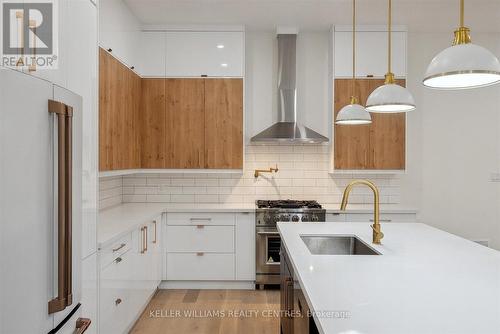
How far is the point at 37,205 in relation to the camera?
130 centimetres

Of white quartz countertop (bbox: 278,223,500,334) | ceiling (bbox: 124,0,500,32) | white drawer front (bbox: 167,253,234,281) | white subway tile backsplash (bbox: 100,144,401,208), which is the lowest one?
white drawer front (bbox: 167,253,234,281)

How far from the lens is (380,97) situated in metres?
1.92

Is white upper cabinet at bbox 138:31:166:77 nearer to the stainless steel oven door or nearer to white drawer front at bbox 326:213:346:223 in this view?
the stainless steel oven door

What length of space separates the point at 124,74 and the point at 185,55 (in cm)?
85

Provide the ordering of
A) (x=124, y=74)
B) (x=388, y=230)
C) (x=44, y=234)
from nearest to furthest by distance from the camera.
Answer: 1. (x=44, y=234)
2. (x=388, y=230)
3. (x=124, y=74)

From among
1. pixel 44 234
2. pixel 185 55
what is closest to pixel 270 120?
pixel 185 55

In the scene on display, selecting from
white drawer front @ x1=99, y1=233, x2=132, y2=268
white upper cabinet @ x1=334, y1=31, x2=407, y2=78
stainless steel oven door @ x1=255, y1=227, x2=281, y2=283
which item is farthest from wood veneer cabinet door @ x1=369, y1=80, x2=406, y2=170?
white drawer front @ x1=99, y1=233, x2=132, y2=268

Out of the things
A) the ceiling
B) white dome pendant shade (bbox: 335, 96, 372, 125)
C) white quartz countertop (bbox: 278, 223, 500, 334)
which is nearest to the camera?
white quartz countertop (bbox: 278, 223, 500, 334)

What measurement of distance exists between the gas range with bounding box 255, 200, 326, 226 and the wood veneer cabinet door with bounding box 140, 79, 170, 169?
124cm

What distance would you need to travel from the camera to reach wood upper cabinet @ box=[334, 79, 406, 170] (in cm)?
410

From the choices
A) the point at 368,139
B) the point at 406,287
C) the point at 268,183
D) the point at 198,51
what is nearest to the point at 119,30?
the point at 198,51

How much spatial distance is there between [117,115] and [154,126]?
783 mm

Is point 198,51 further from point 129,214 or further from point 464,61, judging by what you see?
point 464,61

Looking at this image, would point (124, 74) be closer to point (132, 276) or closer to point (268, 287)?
point (132, 276)
